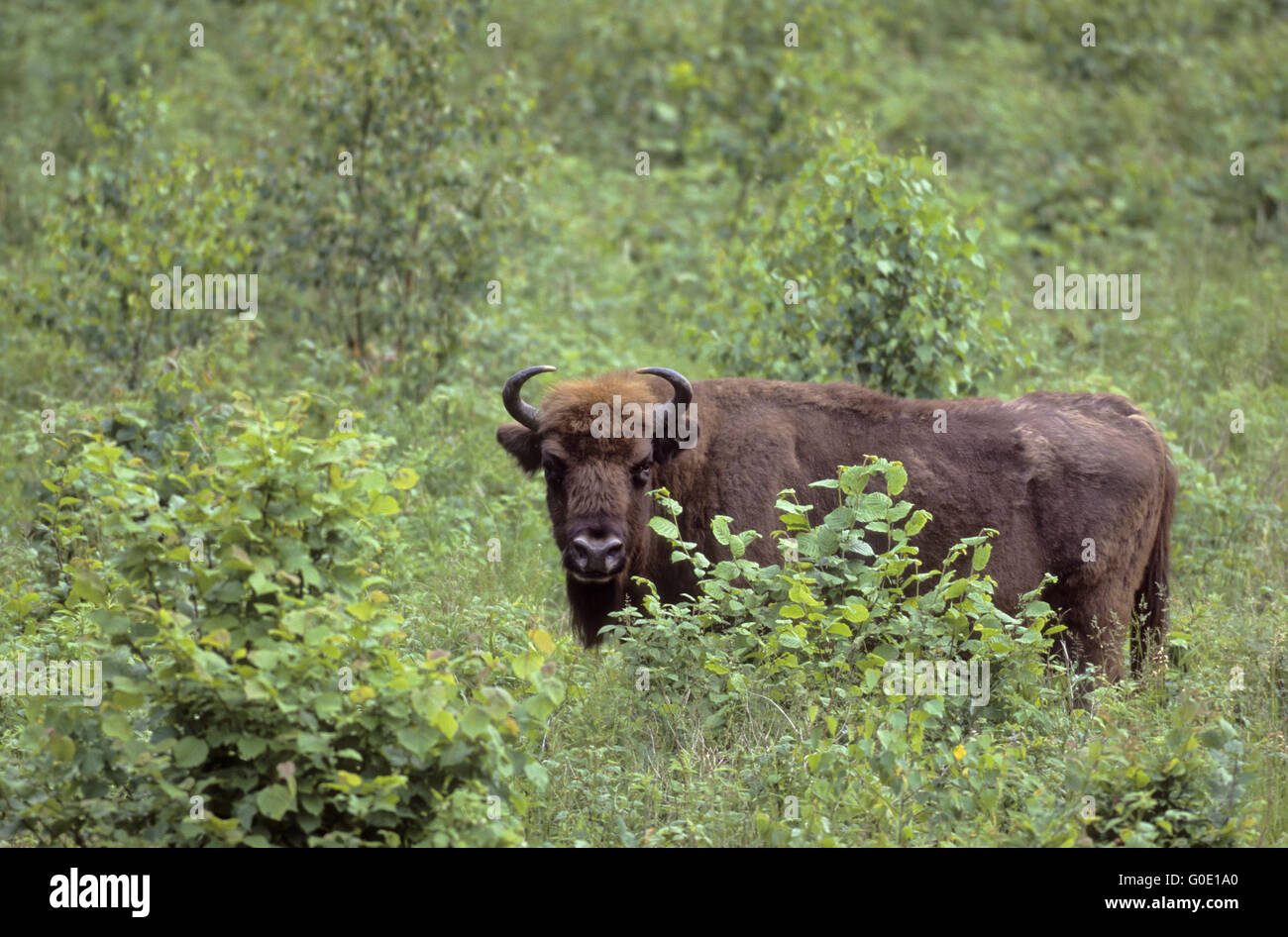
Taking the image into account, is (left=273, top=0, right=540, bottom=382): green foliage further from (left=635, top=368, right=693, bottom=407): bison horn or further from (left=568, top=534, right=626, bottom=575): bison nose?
(left=568, top=534, right=626, bottom=575): bison nose

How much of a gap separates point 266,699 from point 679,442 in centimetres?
329

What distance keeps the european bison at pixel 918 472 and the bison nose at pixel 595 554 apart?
0.70 feet

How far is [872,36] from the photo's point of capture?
15930mm

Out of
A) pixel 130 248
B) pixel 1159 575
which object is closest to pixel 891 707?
pixel 1159 575

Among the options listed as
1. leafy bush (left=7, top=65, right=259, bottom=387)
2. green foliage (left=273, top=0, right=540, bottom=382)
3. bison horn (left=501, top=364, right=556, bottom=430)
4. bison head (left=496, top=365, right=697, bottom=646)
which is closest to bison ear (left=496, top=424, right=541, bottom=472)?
bison head (left=496, top=365, right=697, bottom=646)

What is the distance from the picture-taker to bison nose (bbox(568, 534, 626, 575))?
674 cm

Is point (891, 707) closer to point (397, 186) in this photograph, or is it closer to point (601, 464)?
point (601, 464)

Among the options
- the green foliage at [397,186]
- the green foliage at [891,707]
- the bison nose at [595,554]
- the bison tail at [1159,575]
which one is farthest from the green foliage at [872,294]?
the bison nose at [595,554]

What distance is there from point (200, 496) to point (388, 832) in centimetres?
130

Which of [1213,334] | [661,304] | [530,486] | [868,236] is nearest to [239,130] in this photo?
[661,304]

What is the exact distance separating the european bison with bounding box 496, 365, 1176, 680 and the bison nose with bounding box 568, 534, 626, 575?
→ 0.21 meters

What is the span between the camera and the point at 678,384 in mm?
7113

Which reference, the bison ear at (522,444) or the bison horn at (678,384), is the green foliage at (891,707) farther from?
the bison ear at (522,444)

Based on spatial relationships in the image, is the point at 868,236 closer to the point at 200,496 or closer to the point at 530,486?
→ the point at 530,486
